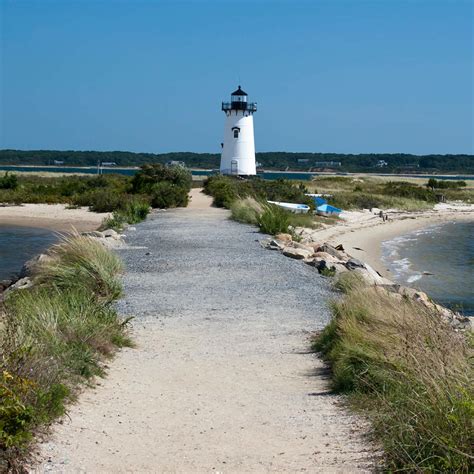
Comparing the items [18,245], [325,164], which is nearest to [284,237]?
[18,245]

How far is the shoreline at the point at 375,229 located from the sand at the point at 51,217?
1010 cm

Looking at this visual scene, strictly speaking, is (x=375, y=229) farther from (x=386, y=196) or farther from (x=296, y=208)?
(x=386, y=196)

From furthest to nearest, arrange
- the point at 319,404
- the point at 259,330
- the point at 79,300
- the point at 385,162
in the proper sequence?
1. the point at 385,162
2. the point at 259,330
3. the point at 79,300
4. the point at 319,404

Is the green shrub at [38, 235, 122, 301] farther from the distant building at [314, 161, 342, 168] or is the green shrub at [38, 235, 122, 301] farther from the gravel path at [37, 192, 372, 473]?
the distant building at [314, 161, 342, 168]

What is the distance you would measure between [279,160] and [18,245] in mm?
159908

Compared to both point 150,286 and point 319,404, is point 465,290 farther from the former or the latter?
point 319,404

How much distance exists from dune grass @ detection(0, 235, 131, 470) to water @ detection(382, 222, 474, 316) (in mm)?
6521

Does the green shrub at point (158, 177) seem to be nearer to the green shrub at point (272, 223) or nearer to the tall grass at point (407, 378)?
the green shrub at point (272, 223)

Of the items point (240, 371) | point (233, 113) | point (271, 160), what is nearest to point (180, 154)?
point (271, 160)

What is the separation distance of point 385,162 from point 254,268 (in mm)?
172350

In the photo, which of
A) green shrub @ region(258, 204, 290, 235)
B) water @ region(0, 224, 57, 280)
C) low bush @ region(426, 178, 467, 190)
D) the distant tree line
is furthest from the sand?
the distant tree line

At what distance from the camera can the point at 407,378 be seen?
6117 mm

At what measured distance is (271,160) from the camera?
7308 inches

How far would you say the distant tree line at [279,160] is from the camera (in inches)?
6757
